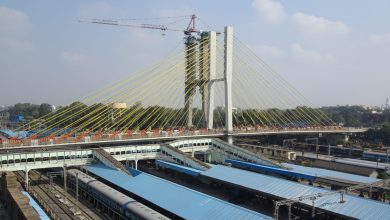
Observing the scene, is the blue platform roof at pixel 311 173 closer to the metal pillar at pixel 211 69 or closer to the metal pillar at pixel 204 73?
the metal pillar at pixel 211 69

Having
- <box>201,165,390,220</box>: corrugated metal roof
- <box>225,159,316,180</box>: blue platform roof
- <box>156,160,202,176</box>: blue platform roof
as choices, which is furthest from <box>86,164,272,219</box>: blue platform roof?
<box>225,159,316,180</box>: blue platform roof

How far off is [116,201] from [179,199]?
3927 mm

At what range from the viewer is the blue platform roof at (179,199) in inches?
730

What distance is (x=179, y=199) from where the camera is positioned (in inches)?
849

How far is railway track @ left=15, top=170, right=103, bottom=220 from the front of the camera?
21750 millimetres

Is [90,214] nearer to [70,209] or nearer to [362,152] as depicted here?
[70,209]

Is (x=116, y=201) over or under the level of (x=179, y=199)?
under


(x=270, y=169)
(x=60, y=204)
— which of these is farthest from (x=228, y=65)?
(x=60, y=204)

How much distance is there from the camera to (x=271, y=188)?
24109 millimetres

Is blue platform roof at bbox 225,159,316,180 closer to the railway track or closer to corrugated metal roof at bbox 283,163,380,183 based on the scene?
corrugated metal roof at bbox 283,163,380,183

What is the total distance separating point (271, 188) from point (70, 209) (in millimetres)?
12812

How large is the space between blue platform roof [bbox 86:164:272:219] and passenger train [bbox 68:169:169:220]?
4.19 feet

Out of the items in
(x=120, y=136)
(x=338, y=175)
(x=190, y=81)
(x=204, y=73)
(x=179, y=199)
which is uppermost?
(x=204, y=73)

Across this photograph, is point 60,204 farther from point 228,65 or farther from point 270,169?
point 228,65
